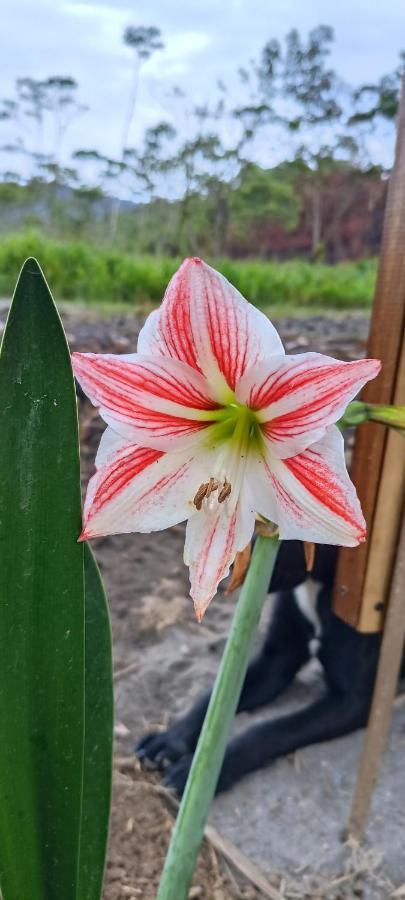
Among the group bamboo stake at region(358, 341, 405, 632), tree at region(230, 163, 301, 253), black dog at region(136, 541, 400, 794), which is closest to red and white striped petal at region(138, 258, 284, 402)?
bamboo stake at region(358, 341, 405, 632)

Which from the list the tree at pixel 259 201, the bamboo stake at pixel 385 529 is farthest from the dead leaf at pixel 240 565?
the tree at pixel 259 201

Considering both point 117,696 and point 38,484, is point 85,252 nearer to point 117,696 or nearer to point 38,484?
point 117,696

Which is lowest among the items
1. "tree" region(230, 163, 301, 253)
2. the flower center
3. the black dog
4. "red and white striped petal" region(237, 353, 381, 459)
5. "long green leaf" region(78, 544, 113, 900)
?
the black dog

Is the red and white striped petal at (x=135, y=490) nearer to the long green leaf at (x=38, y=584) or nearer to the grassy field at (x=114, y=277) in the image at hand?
the long green leaf at (x=38, y=584)

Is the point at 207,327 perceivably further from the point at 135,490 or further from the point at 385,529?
the point at 385,529

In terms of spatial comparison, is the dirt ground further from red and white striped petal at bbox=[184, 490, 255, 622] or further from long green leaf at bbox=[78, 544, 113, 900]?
red and white striped petal at bbox=[184, 490, 255, 622]

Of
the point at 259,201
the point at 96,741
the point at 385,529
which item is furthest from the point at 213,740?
the point at 259,201
